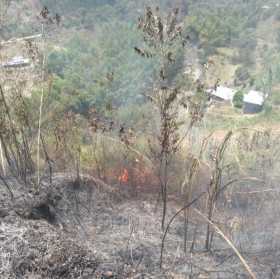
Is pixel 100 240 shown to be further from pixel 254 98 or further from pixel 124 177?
pixel 254 98

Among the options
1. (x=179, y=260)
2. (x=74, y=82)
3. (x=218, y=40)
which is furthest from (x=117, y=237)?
(x=218, y=40)

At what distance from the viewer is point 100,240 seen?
3.75m

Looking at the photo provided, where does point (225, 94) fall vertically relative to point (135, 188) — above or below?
below

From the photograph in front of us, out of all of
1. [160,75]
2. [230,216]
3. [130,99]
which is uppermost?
[160,75]

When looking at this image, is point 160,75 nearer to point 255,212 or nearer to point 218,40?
point 255,212

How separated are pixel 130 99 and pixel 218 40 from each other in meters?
19.3

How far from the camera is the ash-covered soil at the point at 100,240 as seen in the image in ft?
10.1

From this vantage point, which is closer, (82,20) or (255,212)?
(255,212)

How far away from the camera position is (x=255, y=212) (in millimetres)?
4754

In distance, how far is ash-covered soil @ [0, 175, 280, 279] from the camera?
10.1 ft

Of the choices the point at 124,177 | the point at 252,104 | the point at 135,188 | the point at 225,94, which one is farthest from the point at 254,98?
the point at 135,188

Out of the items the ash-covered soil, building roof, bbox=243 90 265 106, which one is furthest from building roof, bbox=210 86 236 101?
the ash-covered soil

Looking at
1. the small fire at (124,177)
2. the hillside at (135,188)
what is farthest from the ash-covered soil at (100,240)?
the small fire at (124,177)

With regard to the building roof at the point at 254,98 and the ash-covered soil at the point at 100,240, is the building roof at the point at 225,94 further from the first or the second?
the ash-covered soil at the point at 100,240
